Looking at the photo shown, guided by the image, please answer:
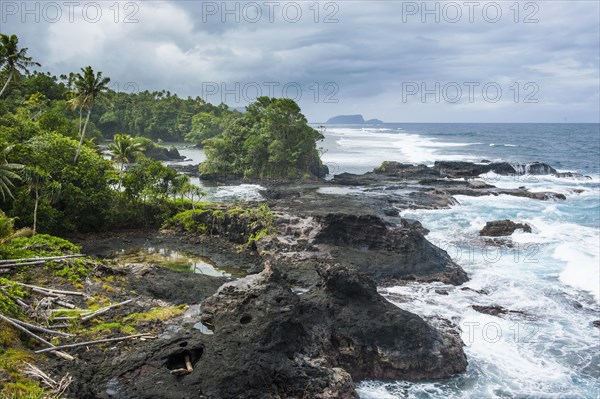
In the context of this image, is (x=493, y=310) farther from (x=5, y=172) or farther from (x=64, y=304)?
(x=5, y=172)

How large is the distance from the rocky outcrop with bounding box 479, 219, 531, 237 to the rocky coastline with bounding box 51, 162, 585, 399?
10937 millimetres

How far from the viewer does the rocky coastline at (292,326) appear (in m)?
14.6

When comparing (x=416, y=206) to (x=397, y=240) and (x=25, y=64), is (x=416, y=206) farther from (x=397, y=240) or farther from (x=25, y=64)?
(x=25, y=64)

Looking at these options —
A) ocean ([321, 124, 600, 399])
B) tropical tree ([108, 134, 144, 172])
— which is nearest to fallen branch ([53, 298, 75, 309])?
ocean ([321, 124, 600, 399])

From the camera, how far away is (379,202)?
158ft

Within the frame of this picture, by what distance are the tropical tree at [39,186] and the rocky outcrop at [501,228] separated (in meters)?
33.5

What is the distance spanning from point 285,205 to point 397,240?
14.6 meters

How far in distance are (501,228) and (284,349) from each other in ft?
97.0

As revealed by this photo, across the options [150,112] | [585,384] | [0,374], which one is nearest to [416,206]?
[585,384]

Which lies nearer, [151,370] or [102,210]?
[151,370]

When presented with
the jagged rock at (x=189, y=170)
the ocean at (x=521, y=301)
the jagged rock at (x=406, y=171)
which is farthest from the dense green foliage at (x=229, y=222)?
the jagged rock at (x=189, y=170)

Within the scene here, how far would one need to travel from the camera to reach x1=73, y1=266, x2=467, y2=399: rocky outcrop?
14320 mm

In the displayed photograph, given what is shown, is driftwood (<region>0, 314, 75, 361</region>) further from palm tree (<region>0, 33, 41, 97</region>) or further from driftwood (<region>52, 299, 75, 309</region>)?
palm tree (<region>0, 33, 41, 97</region>)

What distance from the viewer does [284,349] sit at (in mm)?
16328
